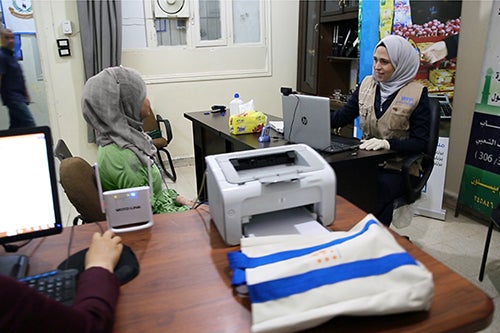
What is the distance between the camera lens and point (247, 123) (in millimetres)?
2574

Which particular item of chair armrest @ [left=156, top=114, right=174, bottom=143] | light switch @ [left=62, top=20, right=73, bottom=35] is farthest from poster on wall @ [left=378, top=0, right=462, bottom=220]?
light switch @ [left=62, top=20, right=73, bottom=35]

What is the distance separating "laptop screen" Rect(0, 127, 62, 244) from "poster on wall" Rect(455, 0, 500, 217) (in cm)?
269

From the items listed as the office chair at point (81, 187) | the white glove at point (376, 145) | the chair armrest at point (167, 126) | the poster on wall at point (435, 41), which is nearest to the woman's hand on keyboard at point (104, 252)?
the office chair at point (81, 187)

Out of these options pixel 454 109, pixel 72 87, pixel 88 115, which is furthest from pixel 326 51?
pixel 88 115

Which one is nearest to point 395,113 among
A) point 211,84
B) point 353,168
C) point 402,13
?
point 353,168

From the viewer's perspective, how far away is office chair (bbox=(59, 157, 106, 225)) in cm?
156

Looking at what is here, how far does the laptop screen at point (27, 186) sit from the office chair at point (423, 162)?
173 cm

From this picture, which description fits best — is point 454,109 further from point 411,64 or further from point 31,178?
point 31,178

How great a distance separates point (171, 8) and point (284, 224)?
3.47 m

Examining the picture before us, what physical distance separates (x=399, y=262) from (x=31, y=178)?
91 centimetres

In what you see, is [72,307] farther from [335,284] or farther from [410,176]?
[410,176]

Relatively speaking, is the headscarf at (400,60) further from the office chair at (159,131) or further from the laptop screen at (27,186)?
the office chair at (159,131)

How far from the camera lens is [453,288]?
0.92 metres

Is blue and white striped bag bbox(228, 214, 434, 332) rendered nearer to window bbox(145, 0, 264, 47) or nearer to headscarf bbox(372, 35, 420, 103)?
headscarf bbox(372, 35, 420, 103)
